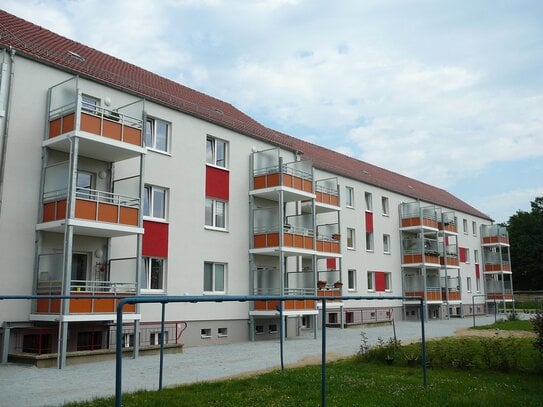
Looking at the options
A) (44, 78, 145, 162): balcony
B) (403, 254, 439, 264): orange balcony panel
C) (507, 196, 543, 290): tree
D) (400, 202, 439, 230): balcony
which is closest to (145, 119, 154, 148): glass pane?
(44, 78, 145, 162): balcony

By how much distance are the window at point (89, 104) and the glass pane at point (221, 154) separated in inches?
238

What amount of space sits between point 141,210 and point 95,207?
1.62 metres

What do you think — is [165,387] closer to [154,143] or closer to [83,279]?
[83,279]

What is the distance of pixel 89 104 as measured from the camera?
16828 mm

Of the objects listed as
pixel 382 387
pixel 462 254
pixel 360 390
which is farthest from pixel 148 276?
pixel 462 254

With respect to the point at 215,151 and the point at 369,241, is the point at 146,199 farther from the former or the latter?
the point at 369,241

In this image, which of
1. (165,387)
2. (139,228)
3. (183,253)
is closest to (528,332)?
(183,253)

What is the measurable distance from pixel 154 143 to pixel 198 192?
2619 mm

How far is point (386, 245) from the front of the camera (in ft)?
122

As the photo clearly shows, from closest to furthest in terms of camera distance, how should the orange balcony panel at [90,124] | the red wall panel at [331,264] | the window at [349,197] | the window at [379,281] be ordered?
the orange balcony panel at [90,124] < the red wall panel at [331,264] < the window at [349,197] < the window at [379,281]

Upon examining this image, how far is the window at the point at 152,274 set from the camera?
19.5 metres

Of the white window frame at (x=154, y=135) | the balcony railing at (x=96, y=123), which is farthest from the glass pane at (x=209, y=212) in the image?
the balcony railing at (x=96, y=123)

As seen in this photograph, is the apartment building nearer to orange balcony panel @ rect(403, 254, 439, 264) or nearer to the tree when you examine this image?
orange balcony panel @ rect(403, 254, 439, 264)

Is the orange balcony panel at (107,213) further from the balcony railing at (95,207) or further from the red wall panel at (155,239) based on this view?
the red wall panel at (155,239)
